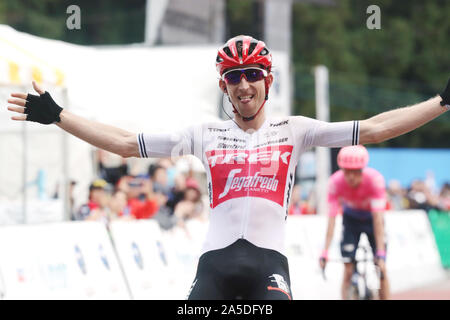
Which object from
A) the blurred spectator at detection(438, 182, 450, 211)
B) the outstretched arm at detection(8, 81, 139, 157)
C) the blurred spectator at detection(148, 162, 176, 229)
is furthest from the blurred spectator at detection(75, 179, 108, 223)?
the blurred spectator at detection(438, 182, 450, 211)

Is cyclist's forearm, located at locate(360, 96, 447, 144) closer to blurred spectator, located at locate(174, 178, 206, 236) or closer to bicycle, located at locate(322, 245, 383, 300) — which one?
bicycle, located at locate(322, 245, 383, 300)

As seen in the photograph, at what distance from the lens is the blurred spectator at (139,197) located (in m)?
12.6

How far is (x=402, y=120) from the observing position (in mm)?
4629

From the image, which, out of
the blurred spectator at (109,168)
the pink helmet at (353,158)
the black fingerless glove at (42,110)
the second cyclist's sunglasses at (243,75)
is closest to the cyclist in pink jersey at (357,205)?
the pink helmet at (353,158)

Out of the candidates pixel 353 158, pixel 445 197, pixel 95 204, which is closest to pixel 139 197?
pixel 95 204

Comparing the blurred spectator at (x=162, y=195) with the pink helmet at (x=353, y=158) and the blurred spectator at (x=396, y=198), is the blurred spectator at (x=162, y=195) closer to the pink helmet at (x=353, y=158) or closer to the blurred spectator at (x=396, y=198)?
the pink helmet at (x=353, y=158)

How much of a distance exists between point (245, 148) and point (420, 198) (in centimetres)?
1825

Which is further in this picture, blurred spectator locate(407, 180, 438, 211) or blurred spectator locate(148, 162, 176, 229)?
blurred spectator locate(407, 180, 438, 211)

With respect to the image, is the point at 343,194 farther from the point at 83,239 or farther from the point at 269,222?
the point at 269,222

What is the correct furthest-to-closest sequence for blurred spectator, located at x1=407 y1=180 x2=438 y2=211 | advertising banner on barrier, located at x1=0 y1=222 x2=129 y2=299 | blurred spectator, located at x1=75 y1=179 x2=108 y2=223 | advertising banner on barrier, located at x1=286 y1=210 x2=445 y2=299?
blurred spectator, located at x1=407 y1=180 x2=438 y2=211, advertising banner on barrier, located at x1=286 y1=210 x2=445 y2=299, blurred spectator, located at x1=75 y1=179 x2=108 y2=223, advertising banner on barrier, located at x1=0 y1=222 x2=129 y2=299

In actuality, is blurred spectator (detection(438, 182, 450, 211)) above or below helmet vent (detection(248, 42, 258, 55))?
below

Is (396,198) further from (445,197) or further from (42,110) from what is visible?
(42,110)

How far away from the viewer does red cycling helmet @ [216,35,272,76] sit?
15.9 feet

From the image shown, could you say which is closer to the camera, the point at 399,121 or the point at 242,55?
Result: the point at 399,121
